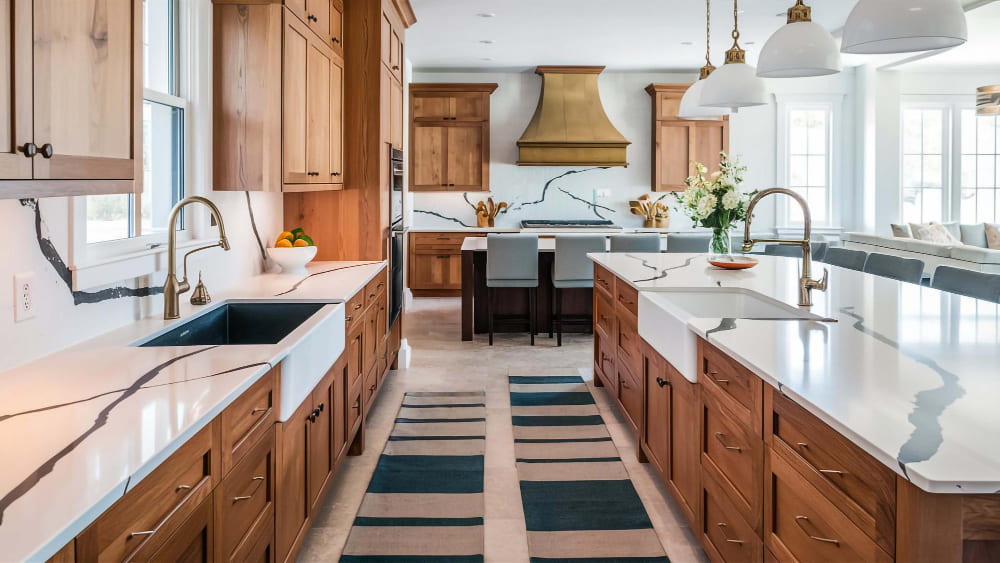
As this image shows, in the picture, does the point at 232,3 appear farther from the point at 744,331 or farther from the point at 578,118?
the point at 578,118

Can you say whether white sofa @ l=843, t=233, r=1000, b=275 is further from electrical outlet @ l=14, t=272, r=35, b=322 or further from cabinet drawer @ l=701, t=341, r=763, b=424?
electrical outlet @ l=14, t=272, r=35, b=322

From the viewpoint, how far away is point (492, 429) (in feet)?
13.3

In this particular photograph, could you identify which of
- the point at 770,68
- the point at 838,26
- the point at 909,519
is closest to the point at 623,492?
the point at 770,68

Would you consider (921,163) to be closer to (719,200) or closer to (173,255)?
(719,200)

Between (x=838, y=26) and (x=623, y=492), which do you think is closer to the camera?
(x=623, y=492)

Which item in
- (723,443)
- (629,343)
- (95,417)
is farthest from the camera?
(629,343)

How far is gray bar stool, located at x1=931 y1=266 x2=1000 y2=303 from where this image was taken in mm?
3404

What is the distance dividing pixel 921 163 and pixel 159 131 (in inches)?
345

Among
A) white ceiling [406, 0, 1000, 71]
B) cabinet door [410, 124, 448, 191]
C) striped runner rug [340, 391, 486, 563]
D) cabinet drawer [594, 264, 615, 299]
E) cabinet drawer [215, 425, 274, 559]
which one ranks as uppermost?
white ceiling [406, 0, 1000, 71]

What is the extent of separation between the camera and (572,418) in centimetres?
427

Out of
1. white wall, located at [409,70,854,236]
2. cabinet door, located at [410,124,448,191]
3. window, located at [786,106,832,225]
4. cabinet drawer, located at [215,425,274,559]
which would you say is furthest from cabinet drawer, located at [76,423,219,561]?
window, located at [786,106,832,225]

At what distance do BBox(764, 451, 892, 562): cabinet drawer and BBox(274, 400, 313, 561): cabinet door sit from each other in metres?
1.26

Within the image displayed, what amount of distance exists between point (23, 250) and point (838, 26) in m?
6.45

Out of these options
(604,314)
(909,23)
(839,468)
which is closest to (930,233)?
(604,314)
